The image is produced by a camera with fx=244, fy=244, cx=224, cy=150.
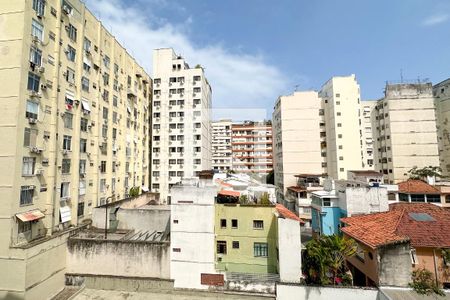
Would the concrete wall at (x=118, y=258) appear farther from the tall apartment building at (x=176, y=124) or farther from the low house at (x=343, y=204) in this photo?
the tall apartment building at (x=176, y=124)

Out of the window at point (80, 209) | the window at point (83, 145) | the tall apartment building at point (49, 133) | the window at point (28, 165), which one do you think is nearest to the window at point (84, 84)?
the tall apartment building at point (49, 133)

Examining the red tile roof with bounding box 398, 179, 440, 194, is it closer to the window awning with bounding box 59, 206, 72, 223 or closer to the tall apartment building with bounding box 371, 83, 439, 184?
the tall apartment building with bounding box 371, 83, 439, 184

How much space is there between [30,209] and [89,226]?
28.7ft

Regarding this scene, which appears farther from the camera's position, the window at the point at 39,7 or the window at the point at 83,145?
the window at the point at 83,145

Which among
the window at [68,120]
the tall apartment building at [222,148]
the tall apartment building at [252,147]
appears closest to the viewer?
the window at [68,120]

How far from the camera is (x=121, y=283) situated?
2352 cm

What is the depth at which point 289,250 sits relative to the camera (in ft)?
69.8

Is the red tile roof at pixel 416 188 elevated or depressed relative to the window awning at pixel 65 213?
elevated

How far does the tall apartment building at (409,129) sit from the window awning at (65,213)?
61407mm

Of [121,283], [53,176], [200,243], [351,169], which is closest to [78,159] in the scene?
[53,176]

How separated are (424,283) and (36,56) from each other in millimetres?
38045

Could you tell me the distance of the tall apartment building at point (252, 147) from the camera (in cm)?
8350

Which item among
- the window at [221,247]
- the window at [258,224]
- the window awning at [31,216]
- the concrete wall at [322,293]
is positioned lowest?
the concrete wall at [322,293]

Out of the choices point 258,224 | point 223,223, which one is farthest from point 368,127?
point 223,223
